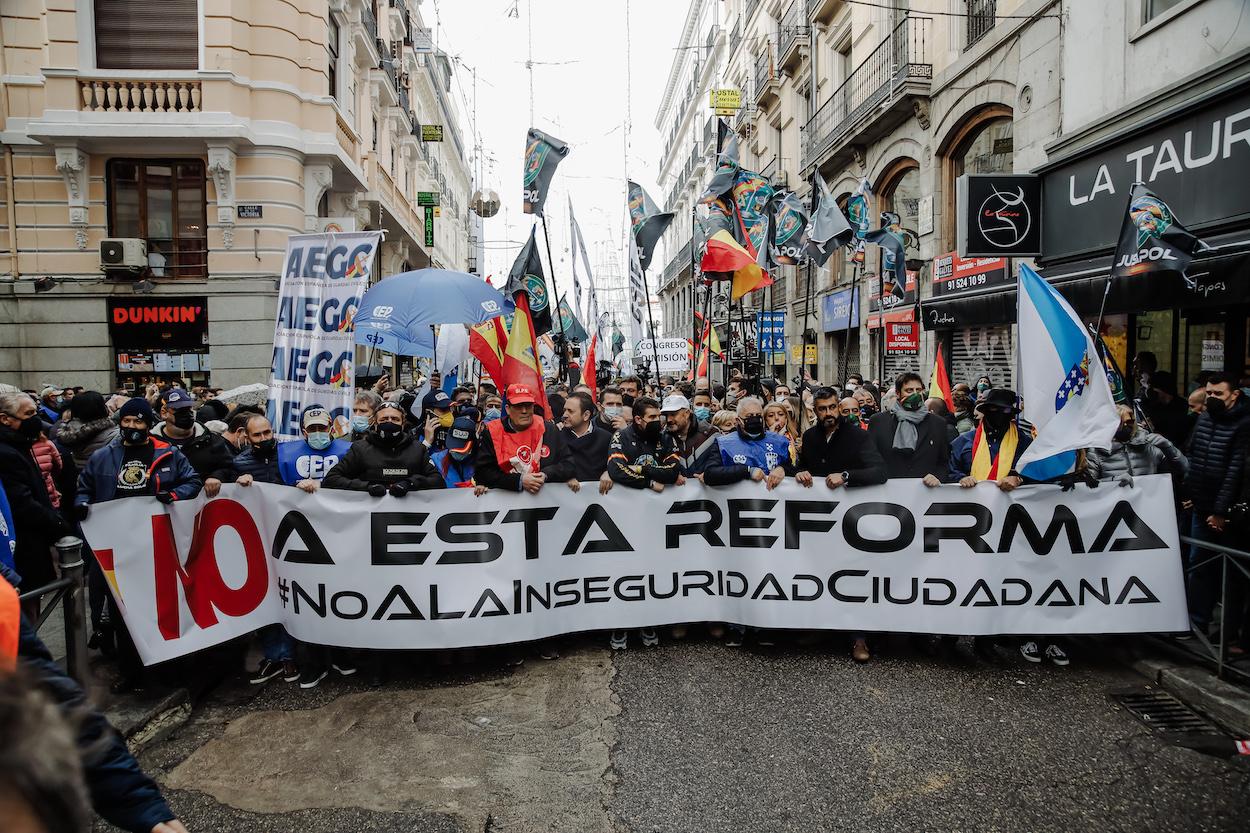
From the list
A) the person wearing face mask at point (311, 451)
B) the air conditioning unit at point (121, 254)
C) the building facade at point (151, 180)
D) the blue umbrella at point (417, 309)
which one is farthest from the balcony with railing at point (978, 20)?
the air conditioning unit at point (121, 254)

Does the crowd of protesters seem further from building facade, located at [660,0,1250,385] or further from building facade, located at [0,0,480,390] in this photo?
building facade, located at [0,0,480,390]

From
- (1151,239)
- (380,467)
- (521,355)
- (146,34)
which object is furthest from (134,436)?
(146,34)

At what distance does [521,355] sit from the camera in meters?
A: 6.29

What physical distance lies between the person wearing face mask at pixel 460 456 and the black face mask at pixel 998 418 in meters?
3.90

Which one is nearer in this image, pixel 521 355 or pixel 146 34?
pixel 521 355

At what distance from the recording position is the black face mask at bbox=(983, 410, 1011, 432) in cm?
566

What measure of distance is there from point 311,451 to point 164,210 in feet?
42.0

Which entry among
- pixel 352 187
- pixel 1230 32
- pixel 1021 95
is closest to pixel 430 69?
pixel 352 187

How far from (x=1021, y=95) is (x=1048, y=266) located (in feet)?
10.4

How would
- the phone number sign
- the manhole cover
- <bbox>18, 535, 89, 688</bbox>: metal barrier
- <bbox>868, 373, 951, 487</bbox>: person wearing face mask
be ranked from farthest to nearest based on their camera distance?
the phone number sign < <bbox>868, 373, 951, 487</bbox>: person wearing face mask < the manhole cover < <bbox>18, 535, 89, 688</bbox>: metal barrier

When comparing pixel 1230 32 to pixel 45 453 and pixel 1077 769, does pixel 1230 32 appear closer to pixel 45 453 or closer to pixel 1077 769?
pixel 1077 769

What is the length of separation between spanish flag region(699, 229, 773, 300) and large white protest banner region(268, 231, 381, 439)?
4.04m

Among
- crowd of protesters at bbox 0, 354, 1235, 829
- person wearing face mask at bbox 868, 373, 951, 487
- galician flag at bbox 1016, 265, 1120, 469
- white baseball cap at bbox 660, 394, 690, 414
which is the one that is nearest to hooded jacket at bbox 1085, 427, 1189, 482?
crowd of protesters at bbox 0, 354, 1235, 829

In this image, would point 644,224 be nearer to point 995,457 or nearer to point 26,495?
point 995,457
